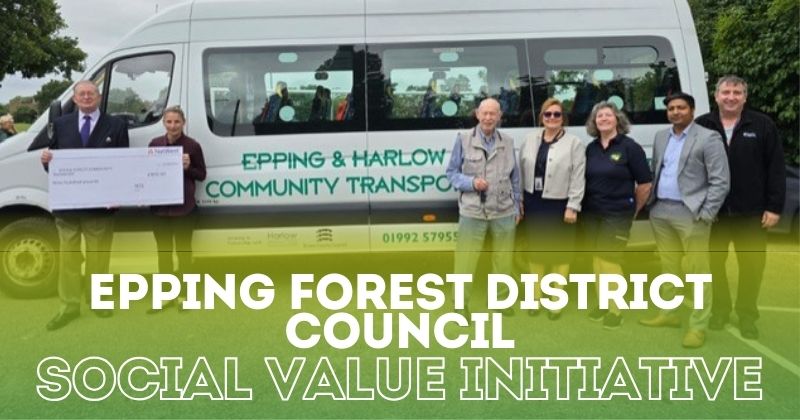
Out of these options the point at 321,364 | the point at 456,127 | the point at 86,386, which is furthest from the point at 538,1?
the point at 86,386

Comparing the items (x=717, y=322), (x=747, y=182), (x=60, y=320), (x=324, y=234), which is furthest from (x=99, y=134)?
(x=717, y=322)

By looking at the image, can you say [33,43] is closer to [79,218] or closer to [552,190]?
[79,218]

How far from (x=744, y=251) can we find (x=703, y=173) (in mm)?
646

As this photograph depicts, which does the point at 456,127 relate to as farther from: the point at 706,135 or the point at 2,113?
the point at 2,113

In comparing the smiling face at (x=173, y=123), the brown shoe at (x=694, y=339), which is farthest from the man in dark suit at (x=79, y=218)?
the brown shoe at (x=694, y=339)

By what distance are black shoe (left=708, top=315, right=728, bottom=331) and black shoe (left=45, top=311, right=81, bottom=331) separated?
474 cm

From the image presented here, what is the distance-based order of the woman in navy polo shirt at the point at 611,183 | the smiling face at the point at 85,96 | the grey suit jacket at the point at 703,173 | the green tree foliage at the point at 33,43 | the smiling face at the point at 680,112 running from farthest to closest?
the green tree foliage at the point at 33,43 → the smiling face at the point at 85,96 → the woman in navy polo shirt at the point at 611,183 → the smiling face at the point at 680,112 → the grey suit jacket at the point at 703,173

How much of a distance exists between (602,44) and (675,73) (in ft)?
2.25

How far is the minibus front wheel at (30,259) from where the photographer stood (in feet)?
19.5

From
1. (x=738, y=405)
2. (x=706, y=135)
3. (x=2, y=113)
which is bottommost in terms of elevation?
(x=738, y=405)

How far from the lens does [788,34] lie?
11523 mm

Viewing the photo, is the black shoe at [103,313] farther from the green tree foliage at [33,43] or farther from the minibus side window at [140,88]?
the green tree foliage at [33,43]

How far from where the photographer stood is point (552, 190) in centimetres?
512
